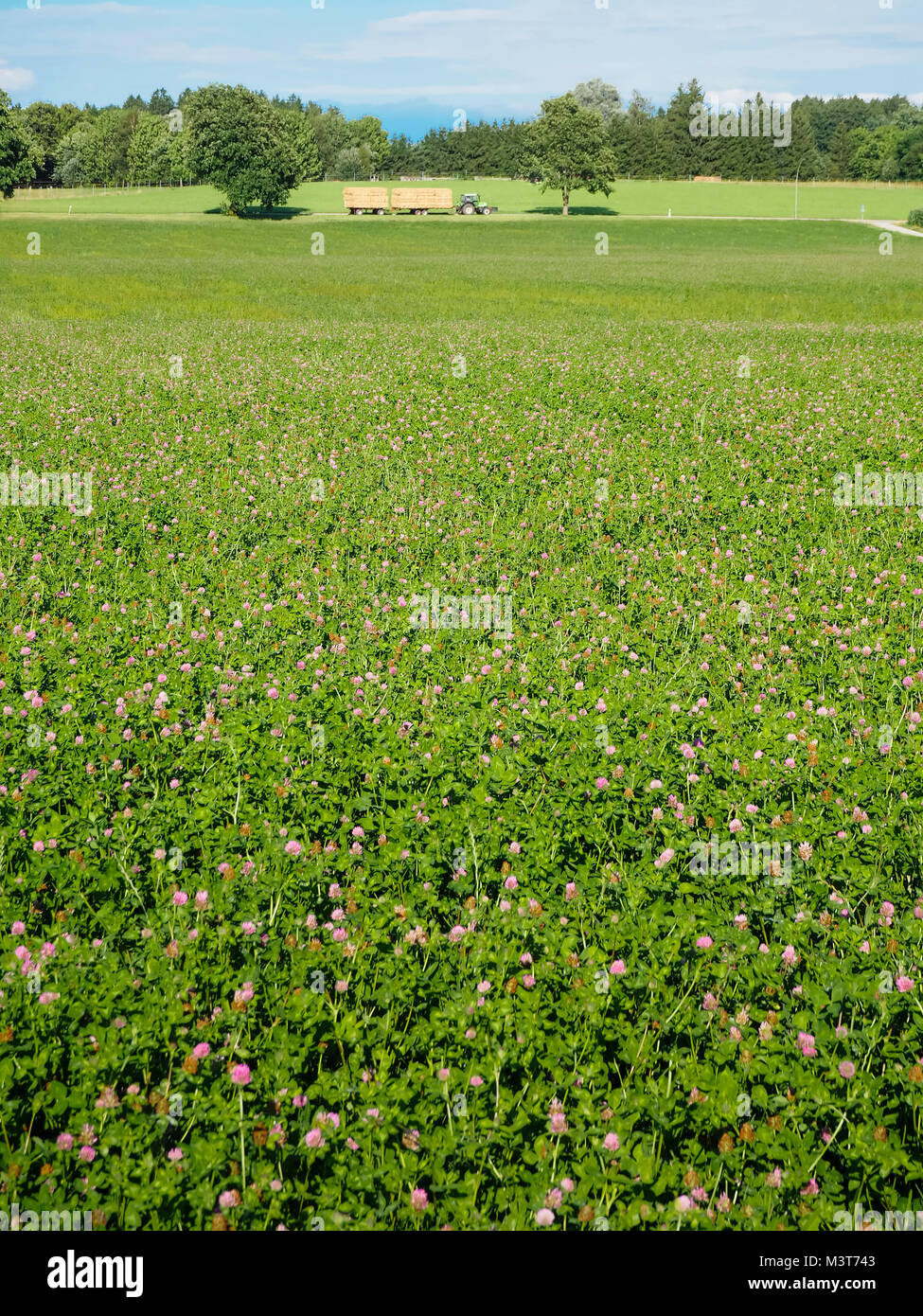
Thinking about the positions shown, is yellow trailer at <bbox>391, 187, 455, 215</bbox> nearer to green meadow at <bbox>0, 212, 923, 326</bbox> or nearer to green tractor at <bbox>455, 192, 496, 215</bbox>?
green tractor at <bbox>455, 192, 496, 215</bbox>

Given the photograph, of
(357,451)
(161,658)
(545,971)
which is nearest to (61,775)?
(161,658)

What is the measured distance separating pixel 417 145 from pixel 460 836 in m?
196

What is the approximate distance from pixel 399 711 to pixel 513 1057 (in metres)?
3.10

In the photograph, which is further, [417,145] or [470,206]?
[417,145]

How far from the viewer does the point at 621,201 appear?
120375 millimetres

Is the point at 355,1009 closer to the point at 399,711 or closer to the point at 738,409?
the point at 399,711

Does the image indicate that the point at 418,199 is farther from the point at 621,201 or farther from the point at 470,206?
the point at 621,201

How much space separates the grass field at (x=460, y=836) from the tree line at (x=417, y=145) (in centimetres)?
10302

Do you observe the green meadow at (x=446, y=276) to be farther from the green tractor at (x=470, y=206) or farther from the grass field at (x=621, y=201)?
the green tractor at (x=470, y=206)

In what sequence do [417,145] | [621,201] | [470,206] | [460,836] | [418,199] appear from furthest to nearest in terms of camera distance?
1. [417,145]
2. [621,201]
3. [418,199]
4. [470,206]
5. [460,836]

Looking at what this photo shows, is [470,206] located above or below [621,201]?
below

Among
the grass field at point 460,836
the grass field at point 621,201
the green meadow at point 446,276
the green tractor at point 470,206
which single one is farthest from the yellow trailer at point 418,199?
the grass field at point 460,836

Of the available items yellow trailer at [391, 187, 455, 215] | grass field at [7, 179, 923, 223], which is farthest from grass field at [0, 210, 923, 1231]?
yellow trailer at [391, 187, 455, 215]

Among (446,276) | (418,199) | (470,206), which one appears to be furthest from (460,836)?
(418,199)
